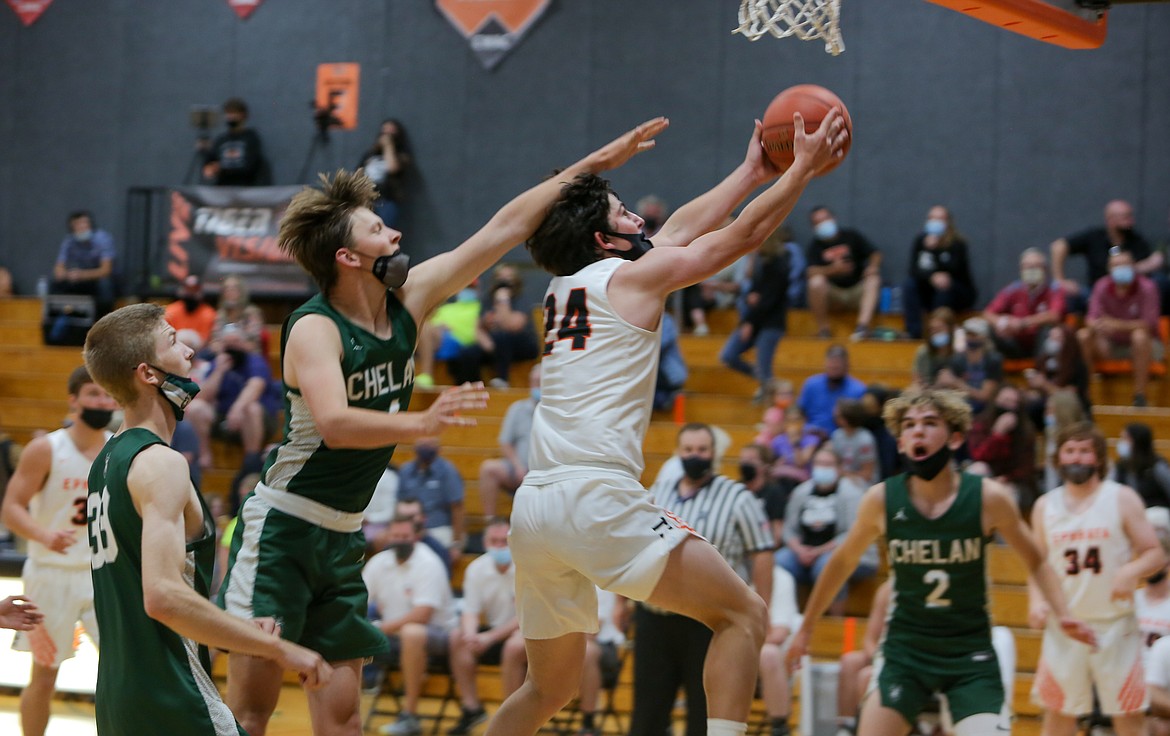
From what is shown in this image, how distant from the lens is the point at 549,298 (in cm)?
449

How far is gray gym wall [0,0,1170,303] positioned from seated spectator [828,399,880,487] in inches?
210

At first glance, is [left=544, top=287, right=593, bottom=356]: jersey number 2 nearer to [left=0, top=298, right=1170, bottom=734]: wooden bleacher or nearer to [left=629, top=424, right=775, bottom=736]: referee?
[left=629, top=424, right=775, bottom=736]: referee

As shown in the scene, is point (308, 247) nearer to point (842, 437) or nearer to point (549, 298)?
point (549, 298)

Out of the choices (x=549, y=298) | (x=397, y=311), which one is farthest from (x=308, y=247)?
(x=549, y=298)

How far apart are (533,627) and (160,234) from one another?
47.2ft

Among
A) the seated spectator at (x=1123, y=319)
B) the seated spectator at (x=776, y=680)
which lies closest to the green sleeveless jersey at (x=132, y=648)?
the seated spectator at (x=776, y=680)

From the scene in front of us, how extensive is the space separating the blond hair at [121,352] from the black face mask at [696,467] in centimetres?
386

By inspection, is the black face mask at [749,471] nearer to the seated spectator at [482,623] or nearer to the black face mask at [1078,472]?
the seated spectator at [482,623]

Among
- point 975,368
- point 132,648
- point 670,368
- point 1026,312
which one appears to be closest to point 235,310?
point 670,368

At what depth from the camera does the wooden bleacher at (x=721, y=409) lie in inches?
372

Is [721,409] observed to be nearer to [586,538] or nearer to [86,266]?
[86,266]

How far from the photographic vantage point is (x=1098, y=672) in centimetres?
729

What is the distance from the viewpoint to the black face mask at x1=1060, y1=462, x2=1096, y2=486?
7.29m

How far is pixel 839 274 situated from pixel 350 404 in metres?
10.5
